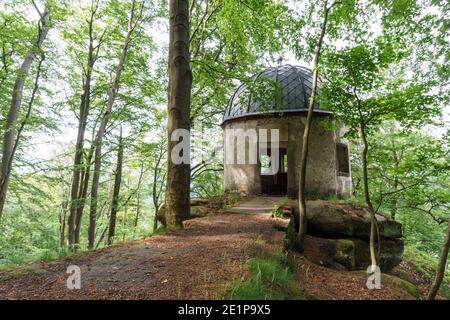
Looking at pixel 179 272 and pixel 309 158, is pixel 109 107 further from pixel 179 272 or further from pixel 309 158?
pixel 179 272

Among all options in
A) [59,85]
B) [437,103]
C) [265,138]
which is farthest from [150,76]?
[437,103]

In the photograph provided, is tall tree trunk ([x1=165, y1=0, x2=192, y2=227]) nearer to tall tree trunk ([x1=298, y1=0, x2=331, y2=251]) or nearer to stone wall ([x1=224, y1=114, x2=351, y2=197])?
tall tree trunk ([x1=298, y1=0, x2=331, y2=251])

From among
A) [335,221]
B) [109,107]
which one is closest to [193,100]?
[109,107]

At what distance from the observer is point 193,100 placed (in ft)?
44.4

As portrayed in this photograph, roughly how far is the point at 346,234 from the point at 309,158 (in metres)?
2.94

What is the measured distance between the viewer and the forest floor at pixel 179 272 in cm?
276

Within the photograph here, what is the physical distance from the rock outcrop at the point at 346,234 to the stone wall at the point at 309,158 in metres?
1.18

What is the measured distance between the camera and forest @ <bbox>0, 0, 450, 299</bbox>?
18.8ft

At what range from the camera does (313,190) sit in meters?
9.41

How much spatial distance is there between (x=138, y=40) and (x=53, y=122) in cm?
527

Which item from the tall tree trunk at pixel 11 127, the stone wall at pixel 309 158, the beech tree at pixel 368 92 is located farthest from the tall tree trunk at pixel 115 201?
the beech tree at pixel 368 92

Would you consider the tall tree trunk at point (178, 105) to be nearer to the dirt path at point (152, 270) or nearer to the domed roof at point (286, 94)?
the dirt path at point (152, 270)

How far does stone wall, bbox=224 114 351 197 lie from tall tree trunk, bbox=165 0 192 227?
4.43m
